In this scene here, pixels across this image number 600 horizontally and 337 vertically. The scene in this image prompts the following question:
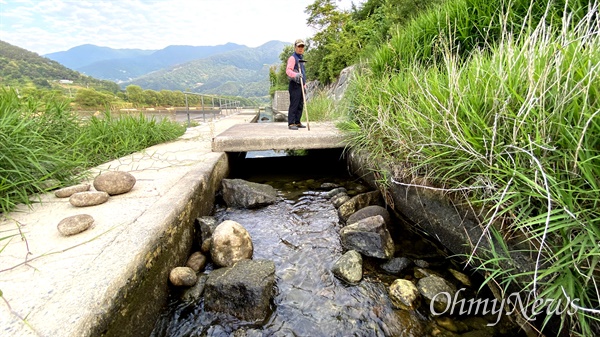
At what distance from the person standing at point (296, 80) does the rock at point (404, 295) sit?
3610 mm

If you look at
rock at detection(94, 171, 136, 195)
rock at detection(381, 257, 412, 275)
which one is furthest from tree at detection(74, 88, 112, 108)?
rock at detection(381, 257, 412, 275)

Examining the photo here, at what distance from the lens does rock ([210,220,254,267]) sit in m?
1.90

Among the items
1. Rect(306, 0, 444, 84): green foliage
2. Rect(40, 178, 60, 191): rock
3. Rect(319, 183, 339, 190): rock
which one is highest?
Rect(306, 0, 444, 84): green foliage

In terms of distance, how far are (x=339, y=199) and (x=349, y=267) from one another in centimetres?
122

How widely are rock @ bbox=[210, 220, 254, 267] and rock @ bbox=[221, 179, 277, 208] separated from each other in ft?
3.28

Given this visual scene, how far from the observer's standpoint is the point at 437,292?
1.66 meters

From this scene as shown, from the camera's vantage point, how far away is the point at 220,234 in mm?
1954

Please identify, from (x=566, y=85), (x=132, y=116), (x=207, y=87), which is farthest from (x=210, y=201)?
(x=207, y=87)

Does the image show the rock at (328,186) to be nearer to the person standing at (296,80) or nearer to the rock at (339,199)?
the rock at (339,199)

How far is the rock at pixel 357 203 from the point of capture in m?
2.71

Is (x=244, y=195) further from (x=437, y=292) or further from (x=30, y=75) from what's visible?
(x=30, y=75)

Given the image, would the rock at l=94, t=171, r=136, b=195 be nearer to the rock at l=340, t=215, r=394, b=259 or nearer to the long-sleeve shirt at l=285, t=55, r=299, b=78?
the rock at l=340, t=215, r=394, b=259

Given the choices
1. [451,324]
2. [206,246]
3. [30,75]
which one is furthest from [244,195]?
[30,75]

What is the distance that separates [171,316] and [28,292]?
0.65m
